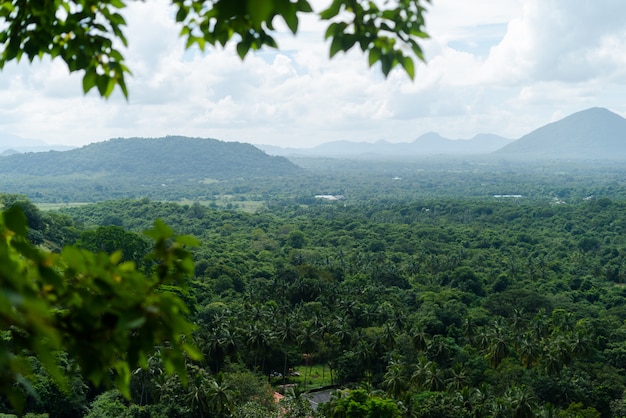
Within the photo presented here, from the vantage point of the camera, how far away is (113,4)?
3.03m

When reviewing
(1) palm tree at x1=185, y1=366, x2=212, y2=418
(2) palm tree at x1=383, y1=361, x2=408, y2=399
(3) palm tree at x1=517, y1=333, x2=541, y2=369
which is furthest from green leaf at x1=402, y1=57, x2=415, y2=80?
(3) palm tree at x1=517, y1=333, x2=541, y2=369

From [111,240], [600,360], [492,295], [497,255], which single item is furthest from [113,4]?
[497,255]

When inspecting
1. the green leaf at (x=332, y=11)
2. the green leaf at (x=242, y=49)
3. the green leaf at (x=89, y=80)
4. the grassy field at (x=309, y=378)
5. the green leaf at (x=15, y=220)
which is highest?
the green leaf at (x=332, y=11)

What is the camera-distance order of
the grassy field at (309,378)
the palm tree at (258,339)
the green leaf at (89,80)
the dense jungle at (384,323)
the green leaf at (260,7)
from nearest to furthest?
the green leaf at (260,7)
the green leaf at (89,80)
the dense jungle at (384,323)
the palm tree at (258,339)
the grassy field at (309,378)

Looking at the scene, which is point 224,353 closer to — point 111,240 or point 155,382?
point 155,382

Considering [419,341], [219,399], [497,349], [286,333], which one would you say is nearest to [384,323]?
[419,341]

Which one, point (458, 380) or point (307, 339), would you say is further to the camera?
point (307, 339)

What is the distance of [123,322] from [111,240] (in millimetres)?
41325

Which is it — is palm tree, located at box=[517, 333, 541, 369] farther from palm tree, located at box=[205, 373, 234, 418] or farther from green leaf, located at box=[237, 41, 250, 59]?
green leaf, located at box=[237, 41, 250, 59]

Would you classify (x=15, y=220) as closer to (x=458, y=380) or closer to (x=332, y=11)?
(x=332, y=11)

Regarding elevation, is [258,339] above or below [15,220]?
below

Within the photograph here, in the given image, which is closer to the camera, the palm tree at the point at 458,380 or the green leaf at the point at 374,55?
the green leaf at the point at 374,55

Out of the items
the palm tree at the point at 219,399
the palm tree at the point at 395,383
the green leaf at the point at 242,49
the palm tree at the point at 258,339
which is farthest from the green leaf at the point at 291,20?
the palm tree at the point at 258,339

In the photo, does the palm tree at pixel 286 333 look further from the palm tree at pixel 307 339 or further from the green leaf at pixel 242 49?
the green leaf at pixel 242 49
